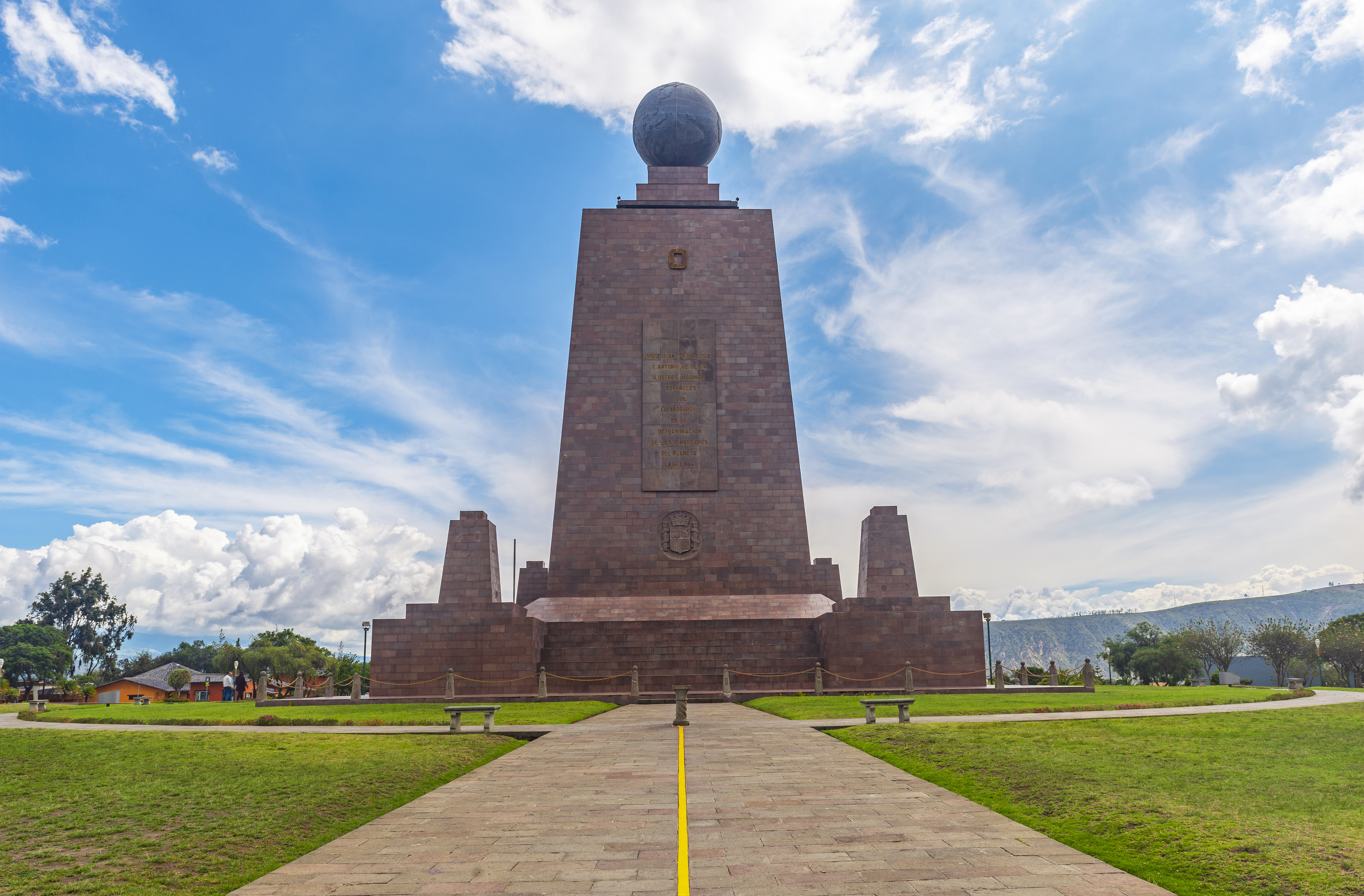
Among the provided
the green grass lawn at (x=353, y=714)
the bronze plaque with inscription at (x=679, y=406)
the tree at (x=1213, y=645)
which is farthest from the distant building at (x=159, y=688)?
the tree at (x=1213, y=645)

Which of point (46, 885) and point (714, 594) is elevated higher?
point (714, 594)

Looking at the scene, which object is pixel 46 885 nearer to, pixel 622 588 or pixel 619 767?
pixel 619 767

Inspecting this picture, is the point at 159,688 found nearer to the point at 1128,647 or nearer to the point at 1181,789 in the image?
the point at 1181,789

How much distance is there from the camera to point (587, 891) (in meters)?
5.30

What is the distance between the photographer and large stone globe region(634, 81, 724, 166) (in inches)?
1350

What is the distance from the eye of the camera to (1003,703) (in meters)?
19.1

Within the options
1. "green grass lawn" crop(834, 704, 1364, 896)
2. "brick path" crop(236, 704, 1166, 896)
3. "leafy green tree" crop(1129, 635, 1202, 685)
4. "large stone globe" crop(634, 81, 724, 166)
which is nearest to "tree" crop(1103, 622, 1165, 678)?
"leafy green tree" crop(1129, 635, 1202, 685)

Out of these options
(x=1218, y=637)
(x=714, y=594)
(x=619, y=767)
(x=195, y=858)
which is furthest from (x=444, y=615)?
(x=1218, y=637)

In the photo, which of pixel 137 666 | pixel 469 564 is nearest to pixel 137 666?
pixel 137 666

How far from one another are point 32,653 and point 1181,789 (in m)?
80.5

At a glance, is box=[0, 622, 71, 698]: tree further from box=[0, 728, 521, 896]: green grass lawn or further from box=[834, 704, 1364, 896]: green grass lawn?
box=[834, 704, 1364, 896]: green grass lawn

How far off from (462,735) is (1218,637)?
195 ft

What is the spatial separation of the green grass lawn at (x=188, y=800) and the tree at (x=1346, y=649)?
202 ft

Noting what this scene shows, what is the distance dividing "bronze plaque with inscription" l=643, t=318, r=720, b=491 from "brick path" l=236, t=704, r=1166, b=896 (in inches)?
786
